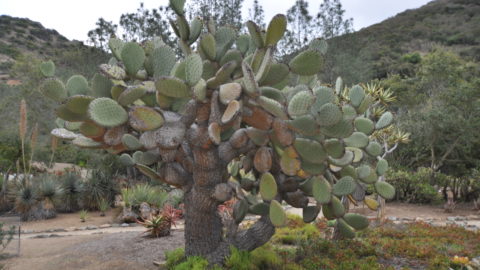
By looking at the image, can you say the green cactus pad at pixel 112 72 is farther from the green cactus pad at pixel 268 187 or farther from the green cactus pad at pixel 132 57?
the green cactus pad at pixel 268 187

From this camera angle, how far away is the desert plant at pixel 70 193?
10898 mm

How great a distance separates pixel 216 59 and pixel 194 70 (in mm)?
666

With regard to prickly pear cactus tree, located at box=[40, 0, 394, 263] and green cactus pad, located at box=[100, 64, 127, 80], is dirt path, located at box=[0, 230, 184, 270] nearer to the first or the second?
prickly pear cactus tree, located at box=[40, 0, 394, 263]

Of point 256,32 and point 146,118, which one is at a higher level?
point 256,32

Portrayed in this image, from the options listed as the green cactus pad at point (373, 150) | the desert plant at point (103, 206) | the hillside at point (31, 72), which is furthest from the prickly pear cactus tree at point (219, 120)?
the hillside at point (31, 72)

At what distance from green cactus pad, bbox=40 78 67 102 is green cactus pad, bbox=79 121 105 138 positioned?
29 cm

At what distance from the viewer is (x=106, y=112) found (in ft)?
10.5

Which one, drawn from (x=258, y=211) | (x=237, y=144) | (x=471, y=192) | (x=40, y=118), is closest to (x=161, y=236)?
(x=258, y=211)

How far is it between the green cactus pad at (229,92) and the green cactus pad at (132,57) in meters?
0.78

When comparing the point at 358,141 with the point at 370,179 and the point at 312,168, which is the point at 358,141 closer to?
the point at 370,179

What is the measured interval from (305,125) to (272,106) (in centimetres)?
33

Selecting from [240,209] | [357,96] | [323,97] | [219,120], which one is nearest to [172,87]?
[219,120]

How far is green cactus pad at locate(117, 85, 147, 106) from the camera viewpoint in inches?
128

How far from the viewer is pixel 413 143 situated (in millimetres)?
14734
